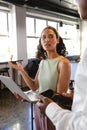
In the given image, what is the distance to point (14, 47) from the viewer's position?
6926 millimetres

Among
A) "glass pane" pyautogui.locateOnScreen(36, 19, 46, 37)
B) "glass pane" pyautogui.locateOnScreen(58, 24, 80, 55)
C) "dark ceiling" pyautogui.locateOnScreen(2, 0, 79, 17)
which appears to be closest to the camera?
"dark ceiling" pyautogui.locateOnScreen(2, 0, 79, 17)

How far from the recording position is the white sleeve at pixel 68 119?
26.7 inches

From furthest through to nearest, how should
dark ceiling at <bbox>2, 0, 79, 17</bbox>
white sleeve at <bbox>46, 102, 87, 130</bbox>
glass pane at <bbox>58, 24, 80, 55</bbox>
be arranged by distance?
glass pane at <bbox>58, 24, 80, 55</bbox>
dark ceiling at <bbox>2, 0, 79, 17</bbox>
white sleeve at <bbox>46, 102, 87, 130</bbox>

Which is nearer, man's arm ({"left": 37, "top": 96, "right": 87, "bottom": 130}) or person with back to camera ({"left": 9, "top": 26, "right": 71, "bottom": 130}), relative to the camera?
man's arm ({"left": 37, "top": 96, "right": 87, "bottom": 130})

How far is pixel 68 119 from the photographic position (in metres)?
0.73

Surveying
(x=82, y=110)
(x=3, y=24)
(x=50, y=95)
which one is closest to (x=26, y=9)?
(x=3, y=24)

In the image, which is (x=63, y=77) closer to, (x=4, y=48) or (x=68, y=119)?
(x=68, y=119)

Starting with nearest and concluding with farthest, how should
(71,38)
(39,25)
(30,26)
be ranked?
(30,26) → (39,25) → (71,38)

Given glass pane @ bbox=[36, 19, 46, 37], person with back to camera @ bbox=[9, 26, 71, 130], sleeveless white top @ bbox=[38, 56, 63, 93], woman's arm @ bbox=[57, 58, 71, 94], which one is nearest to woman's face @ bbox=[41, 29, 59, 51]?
person with back to camera @ bbox=[9, 26, 71, 130]

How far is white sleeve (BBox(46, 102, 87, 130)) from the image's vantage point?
68cm

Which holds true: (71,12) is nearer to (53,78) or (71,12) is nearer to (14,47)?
(14,47)

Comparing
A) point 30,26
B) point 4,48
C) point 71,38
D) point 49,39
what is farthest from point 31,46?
point 49,39

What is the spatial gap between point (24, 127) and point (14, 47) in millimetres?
3959

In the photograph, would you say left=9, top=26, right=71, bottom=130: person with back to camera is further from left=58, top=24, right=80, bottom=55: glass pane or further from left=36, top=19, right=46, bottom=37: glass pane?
left=58, top=24, right=80, bottom=55: glass pane
